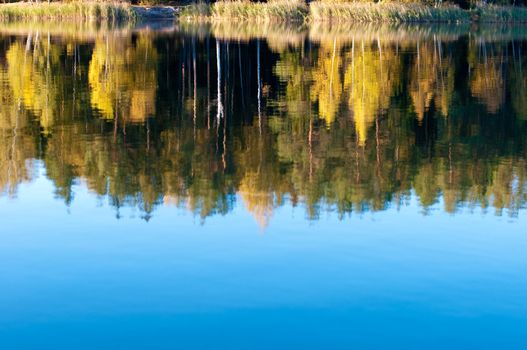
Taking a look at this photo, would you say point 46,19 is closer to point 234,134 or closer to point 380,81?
point 380,81

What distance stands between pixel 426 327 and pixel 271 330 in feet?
5.25

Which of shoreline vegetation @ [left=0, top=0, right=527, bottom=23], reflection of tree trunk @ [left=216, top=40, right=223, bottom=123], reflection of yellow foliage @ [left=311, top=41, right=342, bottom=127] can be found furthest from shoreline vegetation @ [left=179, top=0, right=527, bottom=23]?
reflection of yellow foliage @ [left=311, top=41, right=342, bottom=127]

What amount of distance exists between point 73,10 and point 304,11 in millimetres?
16449

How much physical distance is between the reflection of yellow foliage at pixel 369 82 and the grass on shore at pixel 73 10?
2577 cm

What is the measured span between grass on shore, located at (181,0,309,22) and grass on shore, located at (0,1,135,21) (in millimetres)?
6350

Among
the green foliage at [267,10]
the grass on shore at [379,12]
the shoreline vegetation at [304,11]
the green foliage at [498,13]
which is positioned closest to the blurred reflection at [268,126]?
the grass on shore at [379,12]

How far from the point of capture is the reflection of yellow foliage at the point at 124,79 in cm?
2425

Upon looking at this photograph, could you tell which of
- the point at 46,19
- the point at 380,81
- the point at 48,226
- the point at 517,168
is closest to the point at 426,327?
the point at 48,226

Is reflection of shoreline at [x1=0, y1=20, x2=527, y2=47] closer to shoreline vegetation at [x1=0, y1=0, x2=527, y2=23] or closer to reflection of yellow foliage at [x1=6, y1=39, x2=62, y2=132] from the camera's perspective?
shoreline vegetation at [x1=0, y1=0, x2=527, y2=23]

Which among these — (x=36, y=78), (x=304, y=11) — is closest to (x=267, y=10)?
(x=304, y=11)

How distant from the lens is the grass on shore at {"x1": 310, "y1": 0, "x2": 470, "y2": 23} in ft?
207

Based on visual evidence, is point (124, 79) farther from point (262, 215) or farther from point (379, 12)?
point (379, 12)

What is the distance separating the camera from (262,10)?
64.1m

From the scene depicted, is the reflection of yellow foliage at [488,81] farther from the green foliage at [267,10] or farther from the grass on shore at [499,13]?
the grass on shore at [499,13]
